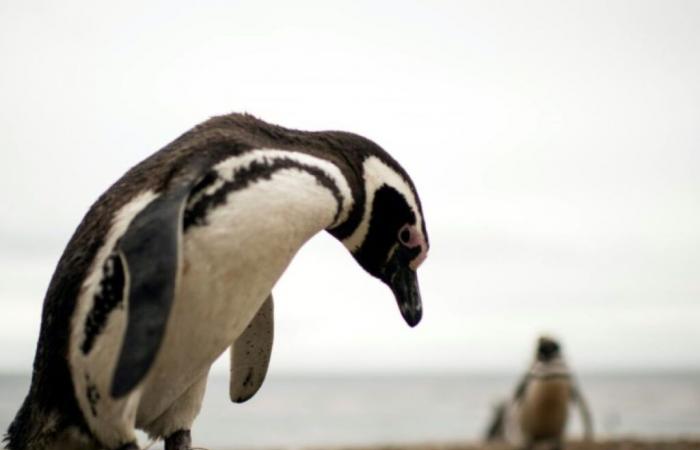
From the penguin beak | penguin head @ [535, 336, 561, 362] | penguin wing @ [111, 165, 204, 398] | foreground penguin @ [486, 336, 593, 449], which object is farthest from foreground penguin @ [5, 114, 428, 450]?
penguin head @ [535, 336, 561, 362]

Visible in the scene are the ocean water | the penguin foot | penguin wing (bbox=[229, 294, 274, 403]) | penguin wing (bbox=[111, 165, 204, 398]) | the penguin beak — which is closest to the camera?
penguin wing (bbox=[111, 165, 204, 398])

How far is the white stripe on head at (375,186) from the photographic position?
A: 3.16m

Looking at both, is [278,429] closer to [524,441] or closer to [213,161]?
[524,441]

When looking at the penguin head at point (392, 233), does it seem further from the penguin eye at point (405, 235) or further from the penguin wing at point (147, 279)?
the penguin wing at point (147, 279)

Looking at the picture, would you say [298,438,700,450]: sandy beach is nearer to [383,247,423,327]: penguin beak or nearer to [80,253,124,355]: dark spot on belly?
[383,247,423,327]: penguin beak

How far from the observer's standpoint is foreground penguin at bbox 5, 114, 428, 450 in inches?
100

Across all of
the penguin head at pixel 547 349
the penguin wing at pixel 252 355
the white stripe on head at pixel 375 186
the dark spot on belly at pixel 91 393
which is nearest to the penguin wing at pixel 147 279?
the dark spot on belly at pixel 91 393

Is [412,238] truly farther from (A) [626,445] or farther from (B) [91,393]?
(A) [626,445]

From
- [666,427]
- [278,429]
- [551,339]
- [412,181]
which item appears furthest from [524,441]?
[278,429]

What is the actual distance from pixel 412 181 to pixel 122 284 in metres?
1.08

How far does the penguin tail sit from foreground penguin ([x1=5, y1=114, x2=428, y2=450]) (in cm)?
1526

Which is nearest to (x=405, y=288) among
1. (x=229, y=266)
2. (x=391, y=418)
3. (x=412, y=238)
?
(x=412, y=238)

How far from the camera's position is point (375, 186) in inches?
124

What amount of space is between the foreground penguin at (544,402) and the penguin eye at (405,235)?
27.8 ft
